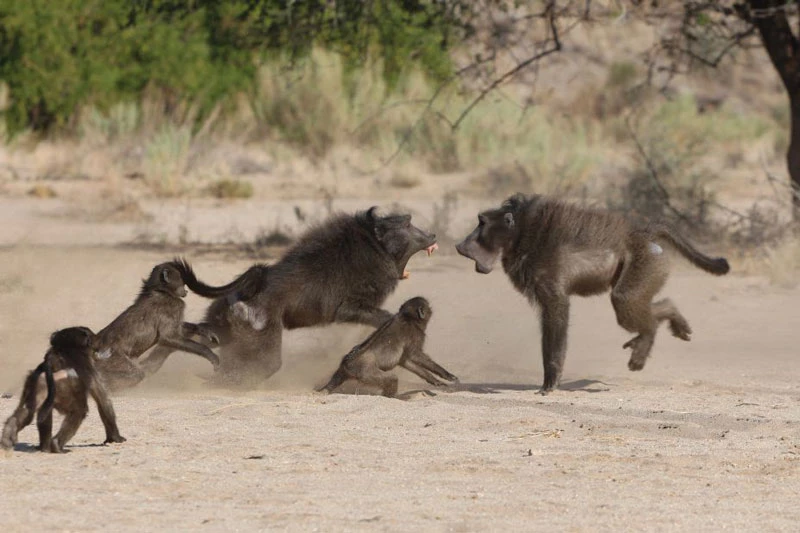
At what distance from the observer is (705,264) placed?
1070 centimetres

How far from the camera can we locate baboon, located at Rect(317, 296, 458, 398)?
31.2 ft

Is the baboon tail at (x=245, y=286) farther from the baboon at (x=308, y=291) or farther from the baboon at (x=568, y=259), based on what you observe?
the baboon at (x=568, y=259)

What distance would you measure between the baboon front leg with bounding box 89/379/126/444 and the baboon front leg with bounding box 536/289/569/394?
3314mm

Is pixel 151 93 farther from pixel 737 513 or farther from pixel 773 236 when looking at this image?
pixel 737 513

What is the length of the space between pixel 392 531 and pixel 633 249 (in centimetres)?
461

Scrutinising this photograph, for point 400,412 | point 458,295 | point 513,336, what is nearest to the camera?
point 400,412

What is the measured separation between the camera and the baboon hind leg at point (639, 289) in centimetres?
1009

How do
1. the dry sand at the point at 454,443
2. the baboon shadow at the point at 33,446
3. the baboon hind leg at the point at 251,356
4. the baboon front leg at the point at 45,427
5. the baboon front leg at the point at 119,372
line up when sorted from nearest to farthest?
the dry sand at the point at 454,443 < the baboon front leg at the point at 45,427 < the baboon shadow at the point at 33,446 < the baboon front leg at the point at 119,372 < the baboon hind leg at the point at 251,356

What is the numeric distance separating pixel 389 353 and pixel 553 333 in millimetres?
1137

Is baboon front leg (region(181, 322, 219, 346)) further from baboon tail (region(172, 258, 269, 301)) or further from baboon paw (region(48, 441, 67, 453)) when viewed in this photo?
baboon paw (region(48, 441, 67, 453))

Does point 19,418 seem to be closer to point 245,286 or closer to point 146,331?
point 146,331

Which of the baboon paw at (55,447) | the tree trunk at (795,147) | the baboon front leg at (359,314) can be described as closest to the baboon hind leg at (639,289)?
the baboon front leg at (359,314)

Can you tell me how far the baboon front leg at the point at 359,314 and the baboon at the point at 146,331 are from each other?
0.97 meters

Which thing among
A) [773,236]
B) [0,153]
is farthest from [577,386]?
[0,153]
